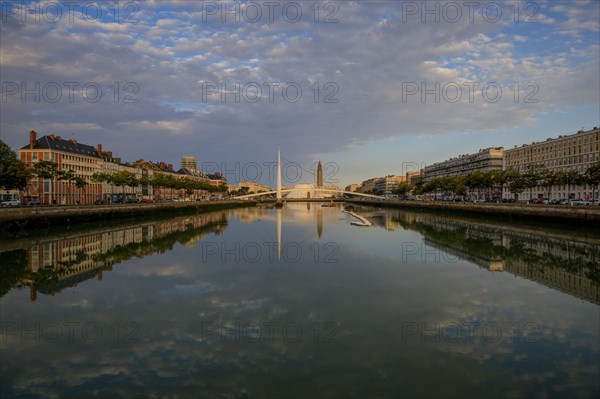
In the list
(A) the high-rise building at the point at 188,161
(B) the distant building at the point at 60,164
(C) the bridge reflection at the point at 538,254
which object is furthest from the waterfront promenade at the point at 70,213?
(A) the high-rise building at the point at 188,161

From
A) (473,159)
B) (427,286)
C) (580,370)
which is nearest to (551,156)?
(473,159)

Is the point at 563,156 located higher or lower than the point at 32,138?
lower

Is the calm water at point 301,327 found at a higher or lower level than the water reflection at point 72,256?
lower

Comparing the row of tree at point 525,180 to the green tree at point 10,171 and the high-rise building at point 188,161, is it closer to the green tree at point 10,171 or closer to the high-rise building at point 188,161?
the green tree at point 10,171

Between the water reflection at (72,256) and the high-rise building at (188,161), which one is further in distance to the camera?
the high-rise building at (188,161)

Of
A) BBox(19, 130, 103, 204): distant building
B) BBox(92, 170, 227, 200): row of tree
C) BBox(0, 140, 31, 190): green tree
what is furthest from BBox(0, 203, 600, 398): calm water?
BBox(19, 130, 103, 204): distant building

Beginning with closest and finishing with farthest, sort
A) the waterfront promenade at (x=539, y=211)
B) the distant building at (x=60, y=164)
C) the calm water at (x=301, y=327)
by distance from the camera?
1. the calm water at (x=301, y=327)
2. the waterfront promenade at (x=539, y=211)
3. the distant building at (x=60, y=164)

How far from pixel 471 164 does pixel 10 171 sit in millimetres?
102386

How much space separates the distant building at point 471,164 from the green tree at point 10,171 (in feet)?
306

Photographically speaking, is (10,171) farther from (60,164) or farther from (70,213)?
(60,164)

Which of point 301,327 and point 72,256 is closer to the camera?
point 301,327

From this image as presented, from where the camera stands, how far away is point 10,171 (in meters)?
34.2

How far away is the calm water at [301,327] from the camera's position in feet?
20.5

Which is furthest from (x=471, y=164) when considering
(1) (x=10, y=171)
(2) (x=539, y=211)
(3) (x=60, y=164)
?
(1) (x=10, y=171)
